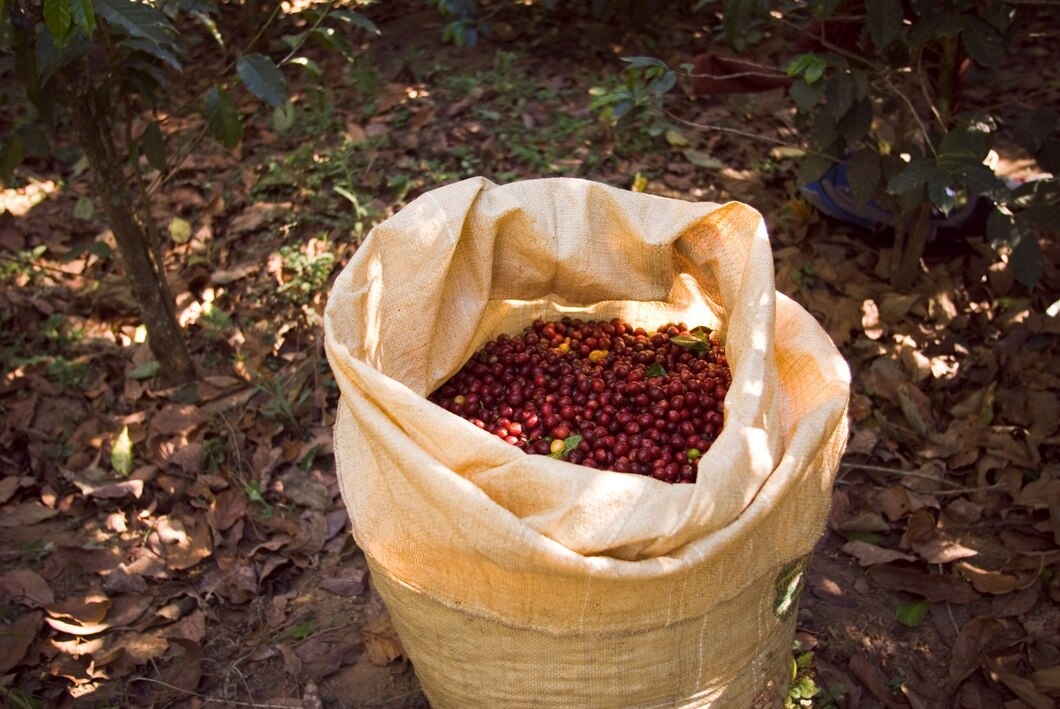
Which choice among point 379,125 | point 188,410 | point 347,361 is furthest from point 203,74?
point 347,361

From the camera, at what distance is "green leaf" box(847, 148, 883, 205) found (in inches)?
108

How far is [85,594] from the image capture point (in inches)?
93.9

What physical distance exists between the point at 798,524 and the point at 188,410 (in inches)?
79.6

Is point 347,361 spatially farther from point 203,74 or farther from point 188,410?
point 203,74

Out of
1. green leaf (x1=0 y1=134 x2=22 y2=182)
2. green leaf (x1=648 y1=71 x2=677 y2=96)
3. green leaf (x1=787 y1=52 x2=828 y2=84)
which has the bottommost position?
green leaf (x1=787 y1=52 x2=828 y2=84)

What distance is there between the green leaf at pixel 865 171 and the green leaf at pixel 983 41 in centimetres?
41

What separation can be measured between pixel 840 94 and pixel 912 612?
4.66 ft

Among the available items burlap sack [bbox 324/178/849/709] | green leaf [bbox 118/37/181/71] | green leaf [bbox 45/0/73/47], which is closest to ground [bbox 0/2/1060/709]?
burlap sack [bbox 324/178/849/709]

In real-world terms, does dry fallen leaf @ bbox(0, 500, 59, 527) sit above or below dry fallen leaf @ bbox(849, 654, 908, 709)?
above

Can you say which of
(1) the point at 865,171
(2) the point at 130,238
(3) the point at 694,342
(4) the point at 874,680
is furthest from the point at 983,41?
(2) the point at 130,238

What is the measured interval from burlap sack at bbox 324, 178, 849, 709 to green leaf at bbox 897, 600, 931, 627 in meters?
0.50

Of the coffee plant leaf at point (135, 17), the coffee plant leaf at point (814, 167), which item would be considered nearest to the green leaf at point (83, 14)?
the coffee plant leaf at point (135, 17)

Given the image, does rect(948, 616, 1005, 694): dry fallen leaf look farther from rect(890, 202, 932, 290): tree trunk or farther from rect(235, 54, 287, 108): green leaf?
rect(235, 54, 287, 108): green leaf

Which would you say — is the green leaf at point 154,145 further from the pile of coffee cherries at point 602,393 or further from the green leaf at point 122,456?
the pile of coffee cherries at point 602,393
